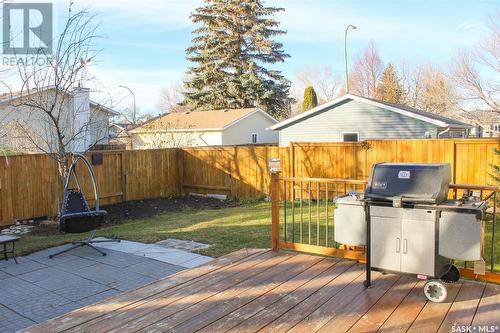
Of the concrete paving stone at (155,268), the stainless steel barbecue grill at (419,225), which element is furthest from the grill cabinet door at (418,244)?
the concrete paving stone at (155,268)

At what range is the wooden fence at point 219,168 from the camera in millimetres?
8602

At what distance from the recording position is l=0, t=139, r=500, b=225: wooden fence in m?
8.60

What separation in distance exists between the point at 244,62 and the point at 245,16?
2.90 metres

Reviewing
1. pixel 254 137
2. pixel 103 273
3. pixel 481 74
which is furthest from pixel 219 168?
pixel 481 74

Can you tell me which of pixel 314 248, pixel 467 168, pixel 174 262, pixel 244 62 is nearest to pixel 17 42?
pixel 174 262

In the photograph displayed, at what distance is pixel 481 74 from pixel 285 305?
17832mm

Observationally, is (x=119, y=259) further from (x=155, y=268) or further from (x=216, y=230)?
(x=216, y=230)

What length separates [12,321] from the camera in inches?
129

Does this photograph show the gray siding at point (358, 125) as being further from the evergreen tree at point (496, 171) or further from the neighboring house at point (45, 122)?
the neighboring house at point (45, 122)

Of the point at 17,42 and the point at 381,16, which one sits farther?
the point at 381,16

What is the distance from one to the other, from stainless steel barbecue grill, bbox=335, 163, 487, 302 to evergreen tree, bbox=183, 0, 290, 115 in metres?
23.4

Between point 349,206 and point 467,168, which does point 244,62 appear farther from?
point 349,206

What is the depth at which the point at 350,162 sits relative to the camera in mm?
10203

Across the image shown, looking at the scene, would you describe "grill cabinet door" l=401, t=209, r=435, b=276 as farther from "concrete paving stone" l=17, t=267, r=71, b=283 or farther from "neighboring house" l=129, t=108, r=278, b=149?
"neighboring house" l=129, t=108, r=278, b=149
